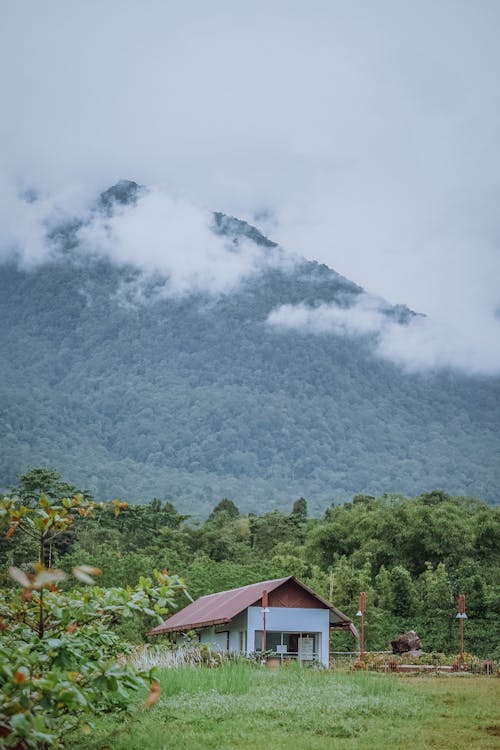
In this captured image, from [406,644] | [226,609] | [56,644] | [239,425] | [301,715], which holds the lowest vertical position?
[301,715]

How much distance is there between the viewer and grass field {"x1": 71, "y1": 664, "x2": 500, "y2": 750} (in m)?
9.37

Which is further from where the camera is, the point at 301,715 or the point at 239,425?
the point at 239,425

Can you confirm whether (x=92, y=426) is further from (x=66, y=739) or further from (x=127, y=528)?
(x=66, y=739)

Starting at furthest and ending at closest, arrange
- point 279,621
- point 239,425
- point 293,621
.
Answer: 1. point 239,425
2. point 293,621
3. point 279,621

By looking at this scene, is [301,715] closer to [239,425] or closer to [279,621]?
[279,621]

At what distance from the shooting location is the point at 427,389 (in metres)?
194

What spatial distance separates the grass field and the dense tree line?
17370 mm

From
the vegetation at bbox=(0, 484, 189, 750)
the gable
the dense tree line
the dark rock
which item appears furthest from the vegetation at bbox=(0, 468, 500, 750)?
the gable

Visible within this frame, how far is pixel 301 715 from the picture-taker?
1076 cm

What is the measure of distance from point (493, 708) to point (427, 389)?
18554 centimetres

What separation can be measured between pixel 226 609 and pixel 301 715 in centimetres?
1902

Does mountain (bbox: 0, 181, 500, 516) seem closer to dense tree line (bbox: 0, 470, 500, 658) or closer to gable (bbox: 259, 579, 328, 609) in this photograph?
Result: dense tree line (bbox: 0, 470, 500, 658)

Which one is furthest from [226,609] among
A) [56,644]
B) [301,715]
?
[56,644]

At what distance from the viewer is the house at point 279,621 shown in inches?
1159
